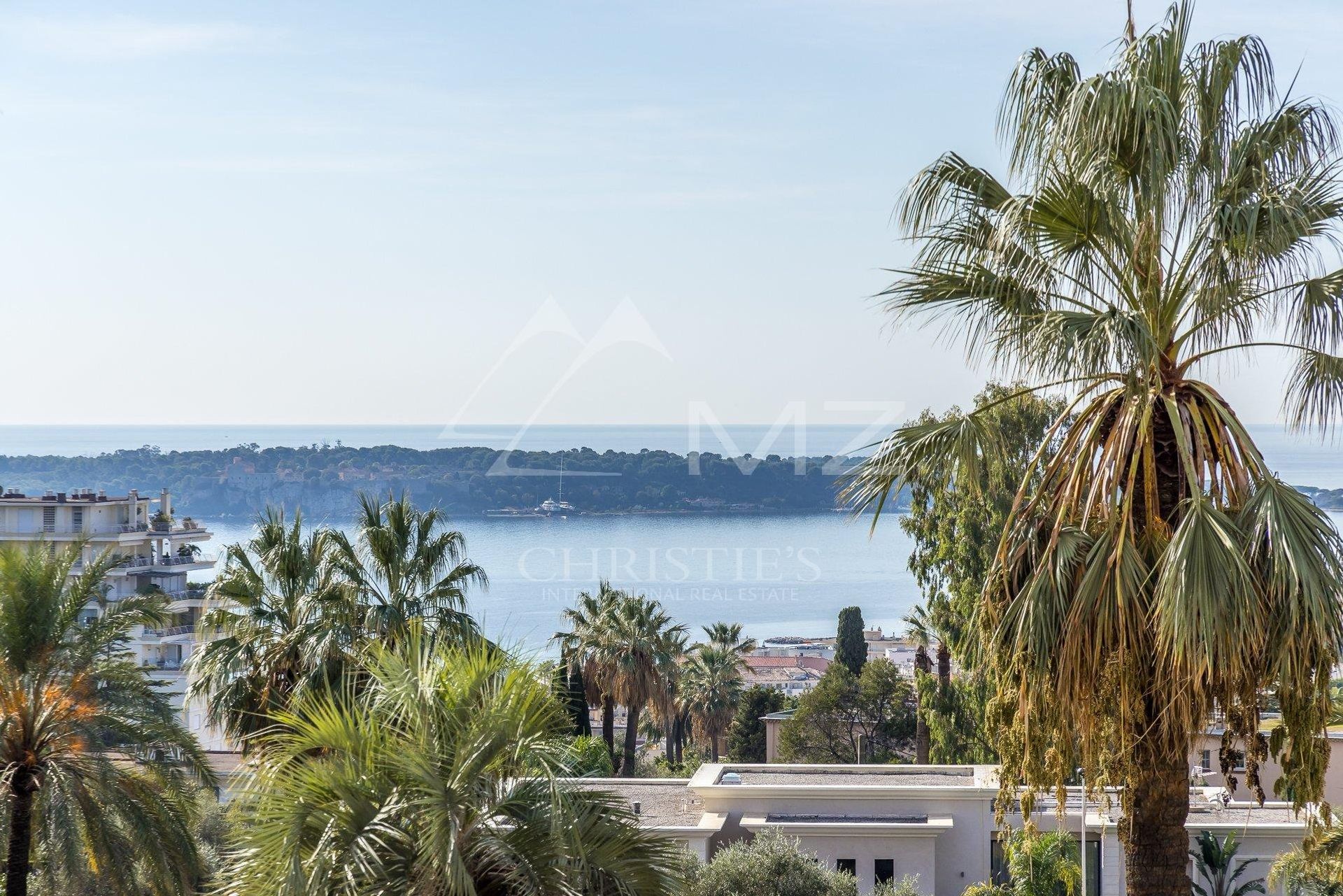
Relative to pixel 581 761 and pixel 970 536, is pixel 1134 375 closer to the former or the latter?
pixel 581 761

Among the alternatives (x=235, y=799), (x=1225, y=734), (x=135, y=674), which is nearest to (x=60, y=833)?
(x=135, y=674)

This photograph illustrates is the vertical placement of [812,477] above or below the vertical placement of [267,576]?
above

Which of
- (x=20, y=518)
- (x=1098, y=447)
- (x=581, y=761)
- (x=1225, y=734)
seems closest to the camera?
(x=581, y=761)

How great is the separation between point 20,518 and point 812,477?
68.6 m

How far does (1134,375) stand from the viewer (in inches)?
303

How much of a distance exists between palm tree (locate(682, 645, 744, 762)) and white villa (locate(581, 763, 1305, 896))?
77.4 ft

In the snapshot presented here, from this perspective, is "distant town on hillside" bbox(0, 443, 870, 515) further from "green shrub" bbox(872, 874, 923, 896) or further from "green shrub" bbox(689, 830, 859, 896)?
"green shrub" bbox(689, 830, 859, 896)

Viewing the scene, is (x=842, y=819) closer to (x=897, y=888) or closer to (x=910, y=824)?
(x=910, y=824)

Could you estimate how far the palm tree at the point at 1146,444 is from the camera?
7.16 m

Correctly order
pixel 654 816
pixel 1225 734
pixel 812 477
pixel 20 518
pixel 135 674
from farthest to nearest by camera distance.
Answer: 1. pixel 812 477
2. pixel 20 518
3. pixel 654 816
4. pixel 135 674
5. pixel 1225 734

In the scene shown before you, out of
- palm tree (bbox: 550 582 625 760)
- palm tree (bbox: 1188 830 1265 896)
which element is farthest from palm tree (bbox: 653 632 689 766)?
palm tree (bbox: 1188 830 1265 896)

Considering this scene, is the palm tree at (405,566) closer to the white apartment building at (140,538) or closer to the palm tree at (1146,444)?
the palm tree at (1146,444)

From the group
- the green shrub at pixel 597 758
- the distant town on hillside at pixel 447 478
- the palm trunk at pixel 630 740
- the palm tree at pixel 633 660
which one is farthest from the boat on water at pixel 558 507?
the green shrub at pixel 597 758

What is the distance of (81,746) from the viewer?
12.1m
